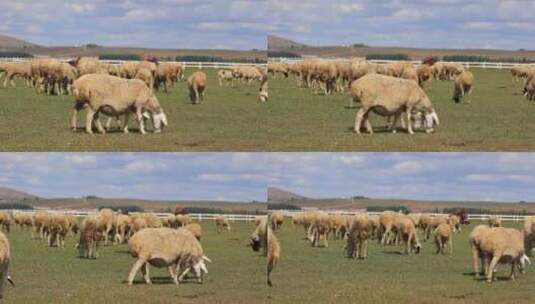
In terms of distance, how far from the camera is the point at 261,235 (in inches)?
796

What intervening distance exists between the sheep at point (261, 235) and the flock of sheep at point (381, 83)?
1.66 meters

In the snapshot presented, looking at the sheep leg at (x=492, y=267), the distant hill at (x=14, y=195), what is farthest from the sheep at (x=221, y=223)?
the sheep leg at (x=492, y=267)

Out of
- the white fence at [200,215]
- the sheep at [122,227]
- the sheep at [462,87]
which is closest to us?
the white fence at [200,215]

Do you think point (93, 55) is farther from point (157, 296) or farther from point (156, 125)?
point (157, 296)

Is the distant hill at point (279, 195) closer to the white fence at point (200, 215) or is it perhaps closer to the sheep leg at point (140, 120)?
the white fence at point (200, 215)

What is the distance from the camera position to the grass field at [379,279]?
66.2 feet

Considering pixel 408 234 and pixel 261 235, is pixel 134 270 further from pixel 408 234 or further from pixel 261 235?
pixel 408 234

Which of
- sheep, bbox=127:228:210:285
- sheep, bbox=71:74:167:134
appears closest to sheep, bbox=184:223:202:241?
sheep, bbox=127:228:210:285

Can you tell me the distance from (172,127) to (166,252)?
1.52 meters

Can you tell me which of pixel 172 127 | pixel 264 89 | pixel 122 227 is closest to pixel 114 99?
pixel 172 127

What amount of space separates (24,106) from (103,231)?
1.84m

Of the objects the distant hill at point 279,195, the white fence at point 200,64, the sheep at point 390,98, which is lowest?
the distant hill at point 279,195

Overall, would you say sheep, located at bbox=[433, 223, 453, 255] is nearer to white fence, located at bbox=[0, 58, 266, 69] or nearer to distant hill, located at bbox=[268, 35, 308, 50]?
distant hill, located at bbox=[268, 35, 308, 50]

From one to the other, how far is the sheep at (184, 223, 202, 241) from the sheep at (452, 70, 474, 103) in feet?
11.8
